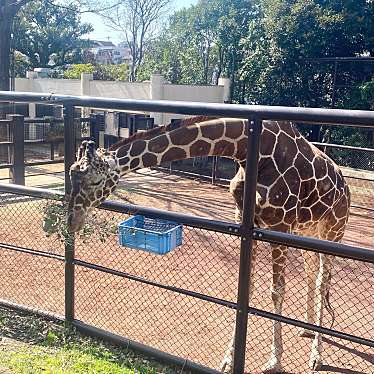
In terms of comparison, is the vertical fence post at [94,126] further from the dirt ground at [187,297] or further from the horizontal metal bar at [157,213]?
the horizontal metal bar at [157,213]

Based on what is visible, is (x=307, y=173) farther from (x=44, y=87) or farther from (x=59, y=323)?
(x=44, y=87)

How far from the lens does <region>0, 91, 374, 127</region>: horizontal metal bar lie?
2451mm

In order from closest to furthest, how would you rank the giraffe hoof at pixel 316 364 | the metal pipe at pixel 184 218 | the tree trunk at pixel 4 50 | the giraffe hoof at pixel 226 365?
the metal pipe at pixel 184 218, the giraffe hoof at pixel 226 365, the giraffe hoof at pixel 316 364, the tree trunk at pixel 4 50

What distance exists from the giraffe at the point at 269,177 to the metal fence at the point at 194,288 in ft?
0.79

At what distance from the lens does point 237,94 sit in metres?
17.5

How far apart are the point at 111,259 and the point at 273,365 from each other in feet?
9.19

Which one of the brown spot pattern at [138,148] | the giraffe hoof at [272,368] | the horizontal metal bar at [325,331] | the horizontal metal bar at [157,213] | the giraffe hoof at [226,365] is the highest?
the brown spot pattern at [138,148]

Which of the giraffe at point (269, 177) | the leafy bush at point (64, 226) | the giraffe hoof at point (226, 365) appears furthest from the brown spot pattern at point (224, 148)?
the giraffe hoof at point (226, 365)

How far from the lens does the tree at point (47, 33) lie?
1179 inches

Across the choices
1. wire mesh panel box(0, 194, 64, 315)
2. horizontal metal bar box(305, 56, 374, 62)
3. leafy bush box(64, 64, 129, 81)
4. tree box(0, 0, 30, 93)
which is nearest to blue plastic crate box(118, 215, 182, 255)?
wire mesh panel box(0, 194, 64, 315)

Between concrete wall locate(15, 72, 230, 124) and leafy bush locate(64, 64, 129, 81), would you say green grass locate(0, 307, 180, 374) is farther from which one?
leafy bush locate(64, 64, 129, 81)

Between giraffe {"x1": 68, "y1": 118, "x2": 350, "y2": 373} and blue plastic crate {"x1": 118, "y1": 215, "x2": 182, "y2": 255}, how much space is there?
311mm

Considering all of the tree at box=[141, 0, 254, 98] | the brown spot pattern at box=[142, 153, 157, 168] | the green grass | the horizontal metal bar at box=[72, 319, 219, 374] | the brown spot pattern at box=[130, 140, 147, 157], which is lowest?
the green grass

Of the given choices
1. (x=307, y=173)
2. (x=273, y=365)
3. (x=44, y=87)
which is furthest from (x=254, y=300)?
(x=44, y=87)
